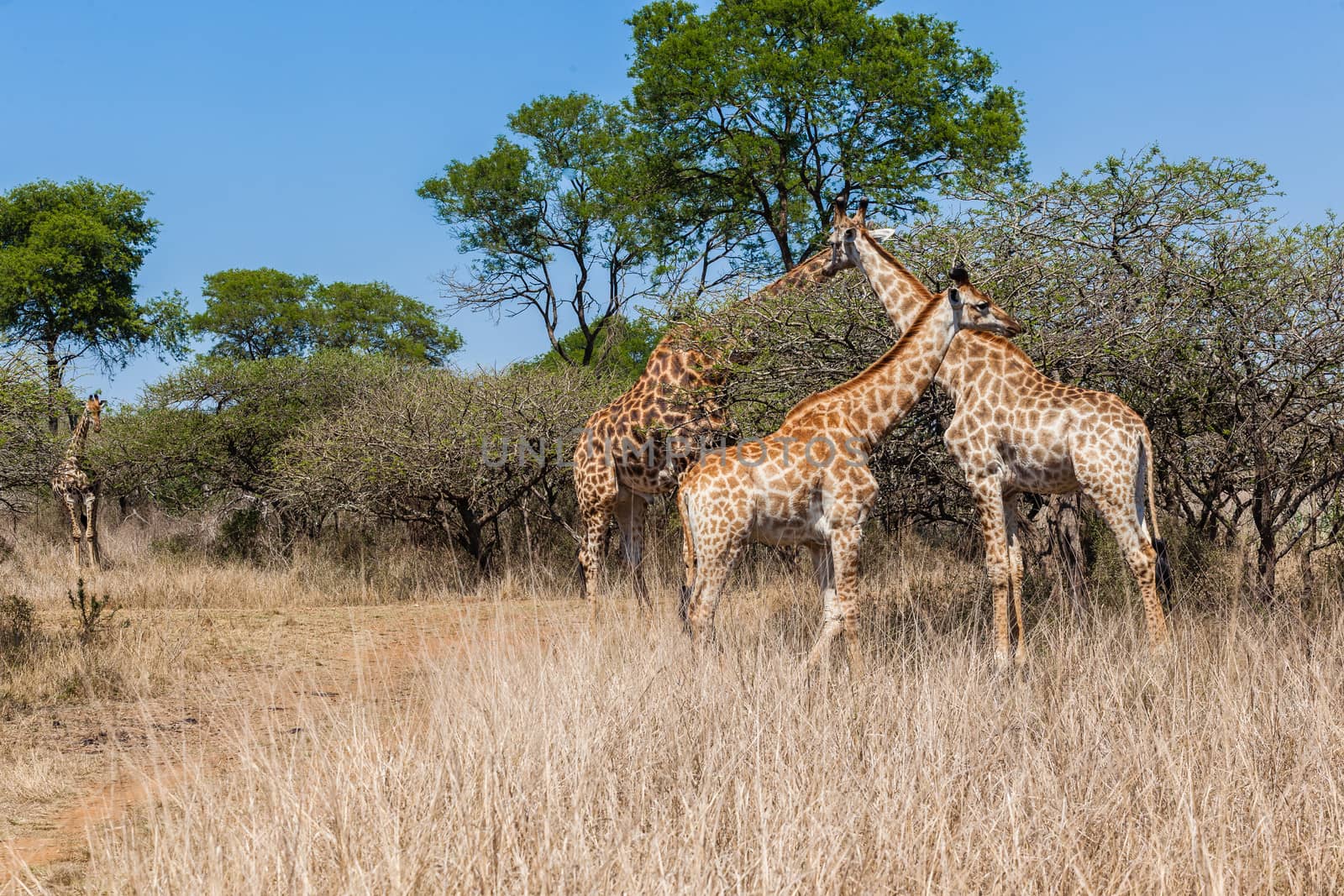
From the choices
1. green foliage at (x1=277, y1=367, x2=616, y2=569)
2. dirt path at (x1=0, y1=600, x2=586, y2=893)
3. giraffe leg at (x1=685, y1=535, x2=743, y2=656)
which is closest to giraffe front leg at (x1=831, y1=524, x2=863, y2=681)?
giraffe leg at (x1=685, y1=535, x2=743, y2=656)

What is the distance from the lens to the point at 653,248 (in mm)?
21047

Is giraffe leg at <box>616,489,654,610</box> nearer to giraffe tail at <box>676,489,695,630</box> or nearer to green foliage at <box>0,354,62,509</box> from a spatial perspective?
giraffe tail at <box>676,489,695,630</box>

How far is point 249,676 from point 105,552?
10.3 m

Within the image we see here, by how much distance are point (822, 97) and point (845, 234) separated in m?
11.9

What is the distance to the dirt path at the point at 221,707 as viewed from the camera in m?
4.50

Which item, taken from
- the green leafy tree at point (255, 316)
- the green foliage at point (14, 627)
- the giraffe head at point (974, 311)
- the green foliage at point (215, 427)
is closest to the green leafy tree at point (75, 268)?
the green leafy tree at point (255, 316)

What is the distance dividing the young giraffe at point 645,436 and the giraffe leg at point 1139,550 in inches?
104

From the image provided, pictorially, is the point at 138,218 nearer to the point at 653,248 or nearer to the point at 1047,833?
the point at 653,248

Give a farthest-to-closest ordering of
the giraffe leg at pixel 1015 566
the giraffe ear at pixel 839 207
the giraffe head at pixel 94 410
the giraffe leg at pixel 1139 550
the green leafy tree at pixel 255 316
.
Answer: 1. the green leafy tree at pixel 255 316
2. the giraffe head at pixel 94 410
3. the giraffe ear at pixel 839 207
4. the giraffe leg at pixel 1015 566
5. the giraffe leg at pixel 1139 550

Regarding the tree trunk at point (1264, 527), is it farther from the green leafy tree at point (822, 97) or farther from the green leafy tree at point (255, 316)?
the green leafy tree at point (255, 316)

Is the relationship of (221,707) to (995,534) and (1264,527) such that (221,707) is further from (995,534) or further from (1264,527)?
(1264,527)

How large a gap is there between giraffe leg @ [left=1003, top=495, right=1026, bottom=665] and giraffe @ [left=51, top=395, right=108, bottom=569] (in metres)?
12.4

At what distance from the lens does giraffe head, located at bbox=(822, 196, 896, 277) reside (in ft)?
22.9

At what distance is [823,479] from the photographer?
5844 mm
